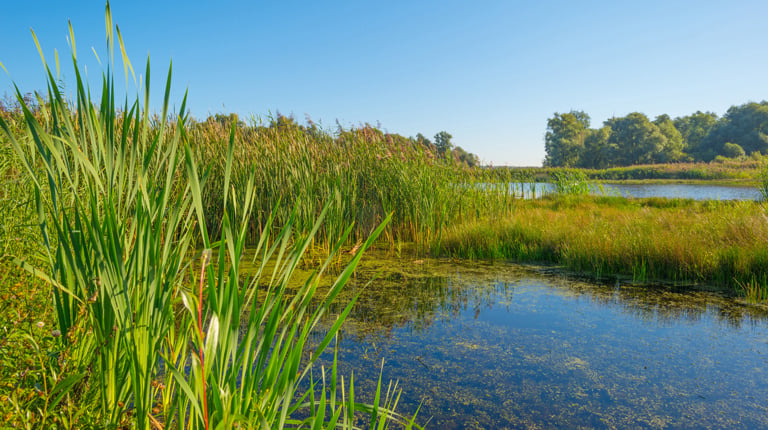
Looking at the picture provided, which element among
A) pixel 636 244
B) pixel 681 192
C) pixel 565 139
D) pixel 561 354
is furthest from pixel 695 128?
pixel 561 354

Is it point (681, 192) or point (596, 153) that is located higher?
point (596, 153)

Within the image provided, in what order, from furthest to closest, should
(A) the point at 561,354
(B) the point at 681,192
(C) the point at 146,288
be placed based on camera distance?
1. (B) the point at 681,192
2. (A) the point at 561,354
3. (C) the point at 146,288

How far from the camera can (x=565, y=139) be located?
5391 centimetres

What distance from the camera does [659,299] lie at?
364cm

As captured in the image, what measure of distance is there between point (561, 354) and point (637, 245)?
260 centimetres

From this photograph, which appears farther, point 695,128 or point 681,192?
point 695,128

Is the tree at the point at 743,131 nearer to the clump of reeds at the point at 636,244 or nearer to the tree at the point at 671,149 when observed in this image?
the tree at the point at 671,149

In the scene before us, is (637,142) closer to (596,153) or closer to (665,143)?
(665,143)

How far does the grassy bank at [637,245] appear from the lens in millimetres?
4020

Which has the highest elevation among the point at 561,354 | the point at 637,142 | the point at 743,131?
the point at 743,131

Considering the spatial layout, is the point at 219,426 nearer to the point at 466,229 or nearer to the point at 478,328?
the point at 478,328

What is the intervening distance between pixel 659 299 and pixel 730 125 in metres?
47.3

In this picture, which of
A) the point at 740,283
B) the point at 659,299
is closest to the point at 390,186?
the point at 659,299

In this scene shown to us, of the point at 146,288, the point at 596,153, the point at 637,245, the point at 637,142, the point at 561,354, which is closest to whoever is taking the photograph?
the point at 146,288
